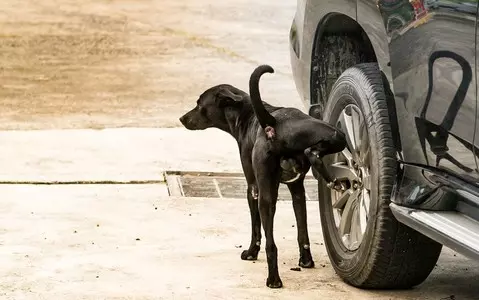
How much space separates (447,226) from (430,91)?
1.83ft

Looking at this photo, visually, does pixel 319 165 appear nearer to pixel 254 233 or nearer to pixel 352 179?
pixel 352 179

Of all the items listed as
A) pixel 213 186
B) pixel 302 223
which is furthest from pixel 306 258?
pixel 213 186

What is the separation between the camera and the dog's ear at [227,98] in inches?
246

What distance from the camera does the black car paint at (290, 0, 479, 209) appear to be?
15.4 ft

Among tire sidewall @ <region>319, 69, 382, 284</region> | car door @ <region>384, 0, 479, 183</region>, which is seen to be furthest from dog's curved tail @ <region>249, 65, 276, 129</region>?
car door @ <region>384, 0, 479, 183</region>

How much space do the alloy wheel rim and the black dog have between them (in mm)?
77

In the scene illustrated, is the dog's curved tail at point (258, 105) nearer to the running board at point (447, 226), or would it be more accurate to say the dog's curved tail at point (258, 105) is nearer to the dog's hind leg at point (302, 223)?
the dog's hind leg at point (302, 223)

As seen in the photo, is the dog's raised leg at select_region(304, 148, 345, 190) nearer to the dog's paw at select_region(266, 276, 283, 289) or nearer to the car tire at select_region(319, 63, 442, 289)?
the car tire at select_region(319, 63, 442, 289)

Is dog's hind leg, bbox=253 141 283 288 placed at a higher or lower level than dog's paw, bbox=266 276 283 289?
higher

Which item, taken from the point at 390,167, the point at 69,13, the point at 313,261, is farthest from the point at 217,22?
the point at 390,167

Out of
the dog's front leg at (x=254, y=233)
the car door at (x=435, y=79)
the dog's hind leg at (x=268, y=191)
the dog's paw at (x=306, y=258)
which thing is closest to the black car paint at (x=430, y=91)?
the car door at (x=435, y=79)

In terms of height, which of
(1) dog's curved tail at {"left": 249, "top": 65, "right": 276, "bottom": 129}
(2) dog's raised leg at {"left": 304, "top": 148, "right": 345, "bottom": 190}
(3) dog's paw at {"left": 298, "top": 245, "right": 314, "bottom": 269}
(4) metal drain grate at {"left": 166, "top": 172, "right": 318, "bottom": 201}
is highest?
(1) dog's curved tail at {"left": 249, "top": 65, "right": 276, "bottom": 129}

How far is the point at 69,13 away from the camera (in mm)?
16188

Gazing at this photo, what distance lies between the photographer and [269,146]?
19.0 feet
